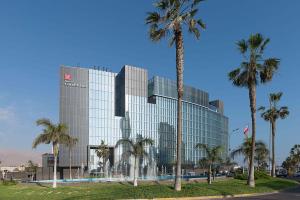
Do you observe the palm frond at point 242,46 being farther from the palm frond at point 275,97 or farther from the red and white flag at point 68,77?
the red and white flag at point 68,77

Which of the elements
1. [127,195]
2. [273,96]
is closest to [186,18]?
[127,195]

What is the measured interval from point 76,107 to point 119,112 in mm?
14096

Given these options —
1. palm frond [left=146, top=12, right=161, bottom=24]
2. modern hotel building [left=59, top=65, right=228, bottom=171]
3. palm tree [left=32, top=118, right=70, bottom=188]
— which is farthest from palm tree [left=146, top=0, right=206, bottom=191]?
modern hotel building [left=59, top=65, right=228, bottom=171]

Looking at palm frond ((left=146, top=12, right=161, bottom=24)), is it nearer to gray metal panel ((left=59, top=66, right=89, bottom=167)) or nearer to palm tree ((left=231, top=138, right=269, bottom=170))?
palm tree ((left=231, top=138, right=269, bottom=170))

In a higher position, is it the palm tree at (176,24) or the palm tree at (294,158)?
the palm tree at (176,24)

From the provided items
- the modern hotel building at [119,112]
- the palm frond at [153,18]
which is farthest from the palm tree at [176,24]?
the modern hotel building at [119,112]

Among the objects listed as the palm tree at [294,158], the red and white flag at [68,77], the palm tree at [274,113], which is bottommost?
the palm tree at [294,158]

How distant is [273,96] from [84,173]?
2217 inches

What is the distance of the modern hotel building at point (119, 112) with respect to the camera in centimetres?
10719

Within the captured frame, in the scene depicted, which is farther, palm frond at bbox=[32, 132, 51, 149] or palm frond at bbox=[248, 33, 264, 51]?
→ palm frond at bbox=[32, 132, 51, 149]

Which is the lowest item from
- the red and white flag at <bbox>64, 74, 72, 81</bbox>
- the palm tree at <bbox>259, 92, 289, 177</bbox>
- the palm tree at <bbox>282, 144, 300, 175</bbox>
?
the palm tree at <bbox>282, 144, 300, 175</bbox>

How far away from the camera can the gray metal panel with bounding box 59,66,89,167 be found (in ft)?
348

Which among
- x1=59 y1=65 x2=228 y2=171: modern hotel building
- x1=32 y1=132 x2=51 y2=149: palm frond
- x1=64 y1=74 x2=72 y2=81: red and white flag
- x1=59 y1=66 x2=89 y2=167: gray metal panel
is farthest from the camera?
x1=59 y1=65 x2=228 y2=171: modern hotel building

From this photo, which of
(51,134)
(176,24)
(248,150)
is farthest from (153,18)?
(248,150)
